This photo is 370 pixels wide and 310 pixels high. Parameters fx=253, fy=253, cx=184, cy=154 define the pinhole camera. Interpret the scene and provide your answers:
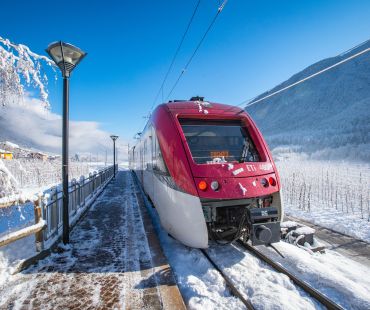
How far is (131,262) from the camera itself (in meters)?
4.46

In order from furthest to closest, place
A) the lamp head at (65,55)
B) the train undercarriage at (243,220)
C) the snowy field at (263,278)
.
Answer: the lamp head at (65,55), the train undercarriage at (243,220), the snowy field at (263,278)

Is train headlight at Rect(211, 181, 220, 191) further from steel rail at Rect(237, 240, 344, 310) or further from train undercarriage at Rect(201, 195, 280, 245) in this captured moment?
Answer: steel rail at Rect(237, 240, 344, 310)

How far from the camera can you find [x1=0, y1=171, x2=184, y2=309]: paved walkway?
3.29m

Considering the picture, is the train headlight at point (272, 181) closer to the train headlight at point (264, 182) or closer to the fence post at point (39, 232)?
the train headlight at point (264, 182)

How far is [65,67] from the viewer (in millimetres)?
5184

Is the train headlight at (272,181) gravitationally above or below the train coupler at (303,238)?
above

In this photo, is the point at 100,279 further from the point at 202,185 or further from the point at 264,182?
the point at 264,182

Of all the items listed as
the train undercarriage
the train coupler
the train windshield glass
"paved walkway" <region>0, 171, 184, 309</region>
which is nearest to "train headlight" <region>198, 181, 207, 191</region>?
the train undercarriage

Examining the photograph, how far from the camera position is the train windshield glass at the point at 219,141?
17.7 ft

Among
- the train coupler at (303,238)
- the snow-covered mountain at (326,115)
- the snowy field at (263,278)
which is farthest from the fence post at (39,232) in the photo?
the snow-covered mountain at (326,115)

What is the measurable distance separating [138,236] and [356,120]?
9343 cm

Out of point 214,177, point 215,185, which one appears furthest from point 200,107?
point 215,185

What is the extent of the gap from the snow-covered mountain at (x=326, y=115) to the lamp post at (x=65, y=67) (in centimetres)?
5526

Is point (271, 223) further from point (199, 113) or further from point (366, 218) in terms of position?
point (366, 218)
